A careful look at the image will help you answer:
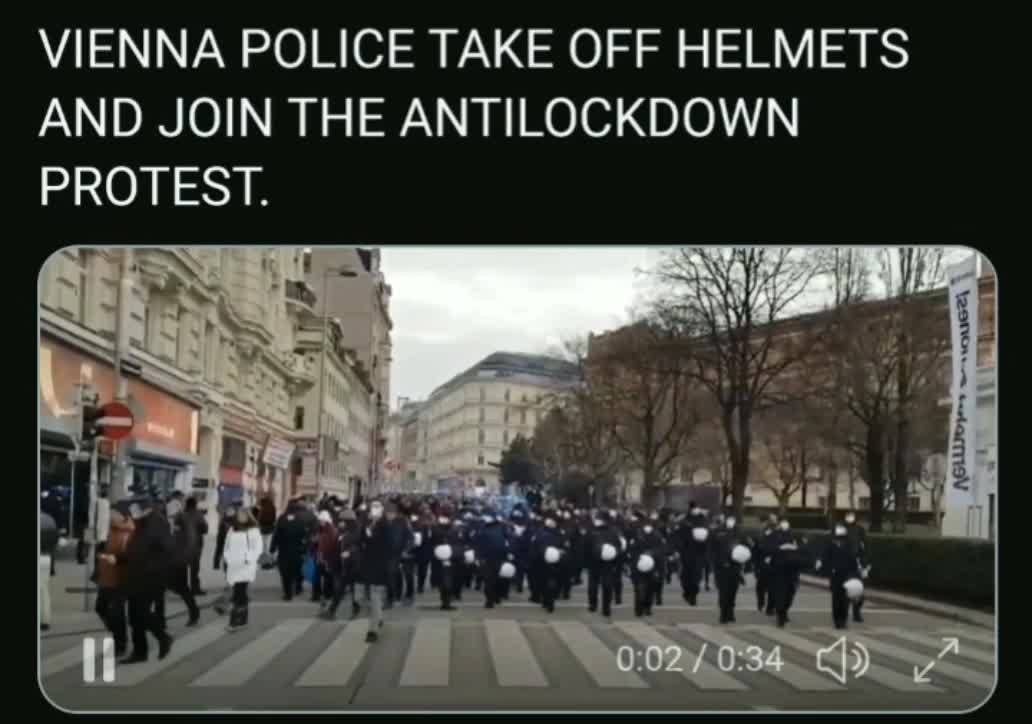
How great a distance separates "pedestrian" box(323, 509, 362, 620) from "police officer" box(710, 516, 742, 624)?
44.0 inches

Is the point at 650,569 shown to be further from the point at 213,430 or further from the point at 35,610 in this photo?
the point at 35,610

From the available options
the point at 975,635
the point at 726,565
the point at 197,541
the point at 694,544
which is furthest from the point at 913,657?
the point at 197,541

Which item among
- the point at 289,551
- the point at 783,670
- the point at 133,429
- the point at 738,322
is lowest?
the point at 783,670

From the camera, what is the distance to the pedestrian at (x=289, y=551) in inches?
179

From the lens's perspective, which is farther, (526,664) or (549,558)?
(549,558)

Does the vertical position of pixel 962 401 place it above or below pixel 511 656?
above

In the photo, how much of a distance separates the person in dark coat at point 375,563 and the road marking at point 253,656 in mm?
193

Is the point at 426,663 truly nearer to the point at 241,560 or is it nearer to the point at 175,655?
the point at 241,560

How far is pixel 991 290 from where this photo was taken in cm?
437

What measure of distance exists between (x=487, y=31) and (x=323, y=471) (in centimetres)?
147

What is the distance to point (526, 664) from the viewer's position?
4527mm

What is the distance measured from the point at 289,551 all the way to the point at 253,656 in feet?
1.11

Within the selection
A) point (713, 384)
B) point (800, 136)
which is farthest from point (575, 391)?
point (800, 136)
